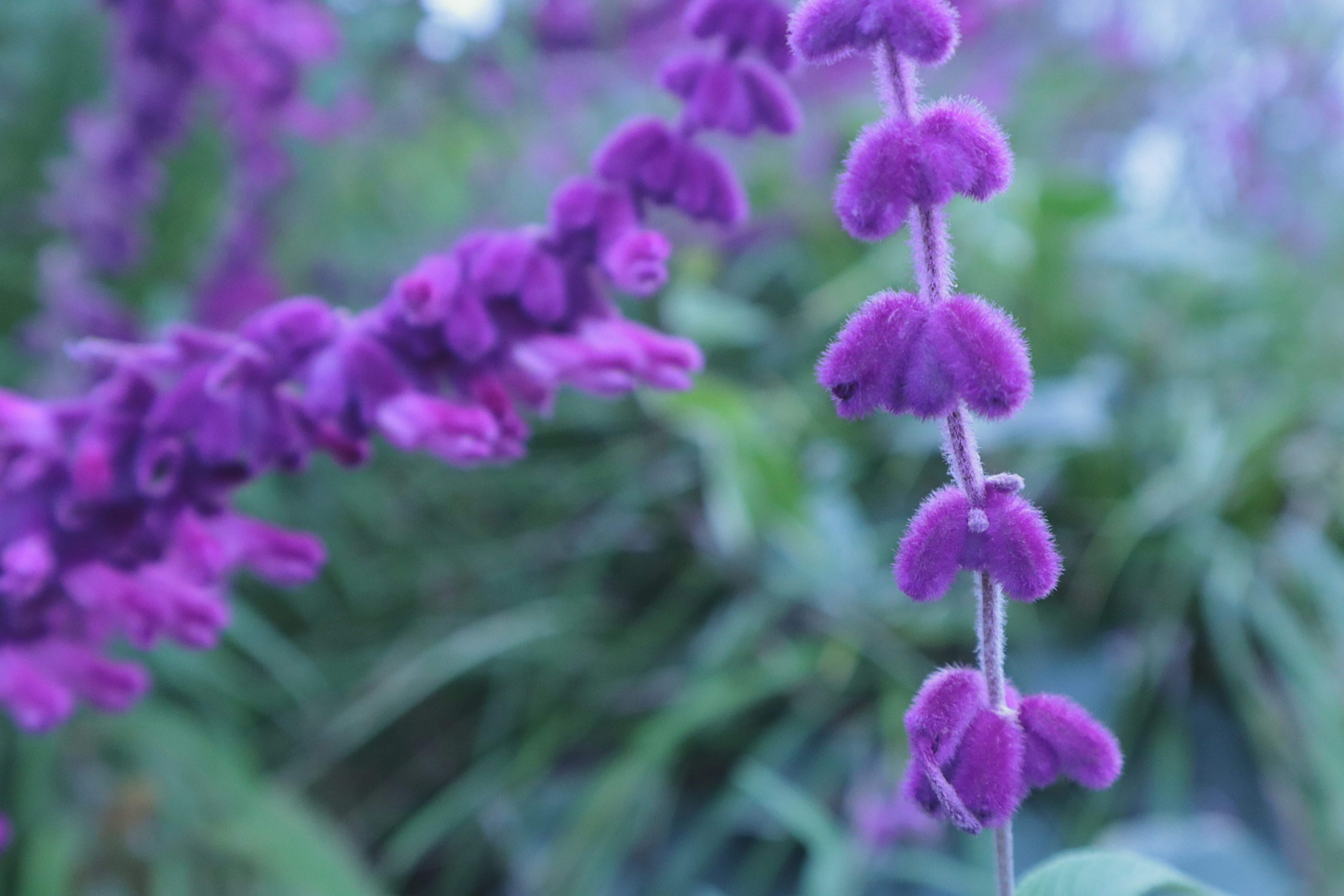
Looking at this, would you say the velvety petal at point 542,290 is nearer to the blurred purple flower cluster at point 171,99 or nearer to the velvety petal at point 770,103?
the velvety petal at point 770,103

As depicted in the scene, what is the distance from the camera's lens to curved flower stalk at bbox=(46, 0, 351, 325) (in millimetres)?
1191

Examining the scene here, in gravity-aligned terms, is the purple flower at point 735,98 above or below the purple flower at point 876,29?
above

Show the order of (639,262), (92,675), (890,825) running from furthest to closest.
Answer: (890,825) → (92,675) → (639,262)

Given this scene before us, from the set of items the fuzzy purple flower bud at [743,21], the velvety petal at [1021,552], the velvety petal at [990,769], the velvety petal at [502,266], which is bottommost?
the velvety petal at [990,769]

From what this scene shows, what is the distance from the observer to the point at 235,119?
5.26 feet

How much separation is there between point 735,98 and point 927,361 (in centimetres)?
28

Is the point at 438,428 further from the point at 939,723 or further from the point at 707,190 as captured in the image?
the point at 939,723

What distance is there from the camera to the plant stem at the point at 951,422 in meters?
0.34

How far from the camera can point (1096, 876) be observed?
0.32m

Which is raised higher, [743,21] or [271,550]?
[743,21]

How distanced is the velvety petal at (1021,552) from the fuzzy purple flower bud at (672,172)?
28 centimetres

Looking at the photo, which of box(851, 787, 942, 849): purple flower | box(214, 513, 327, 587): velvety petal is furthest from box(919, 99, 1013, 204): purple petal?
box(851, 787, 942, 849): purple flower

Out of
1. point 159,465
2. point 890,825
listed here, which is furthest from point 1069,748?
point 890,825

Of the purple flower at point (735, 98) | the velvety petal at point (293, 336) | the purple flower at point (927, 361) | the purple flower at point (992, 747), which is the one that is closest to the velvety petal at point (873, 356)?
the purple flower at point (927, 361)
